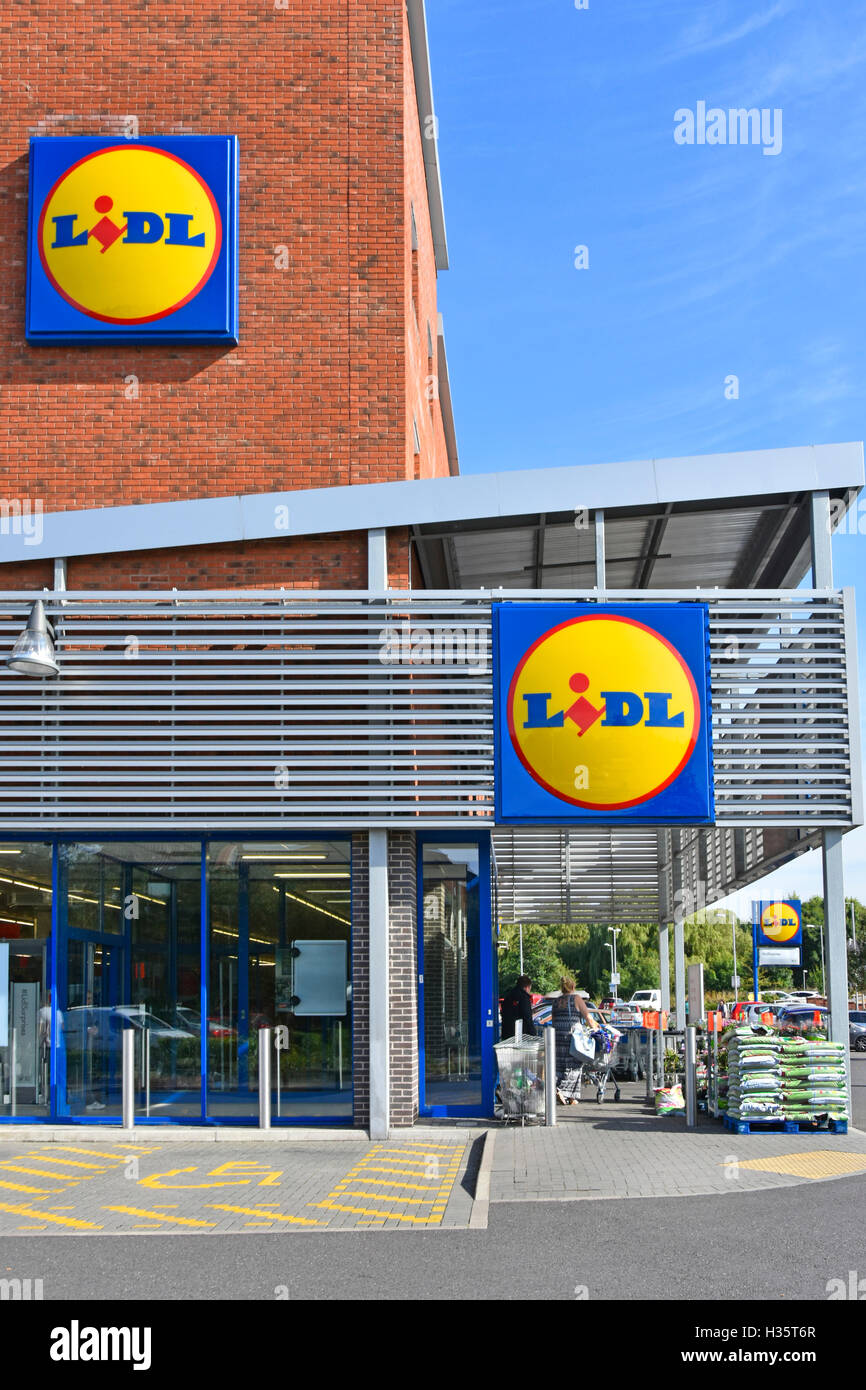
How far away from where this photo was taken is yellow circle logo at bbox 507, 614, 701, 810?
49.8 ft

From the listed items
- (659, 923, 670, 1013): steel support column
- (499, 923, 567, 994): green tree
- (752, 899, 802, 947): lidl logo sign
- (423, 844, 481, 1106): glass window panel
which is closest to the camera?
(423, 844, 481, 1106): glass window panel

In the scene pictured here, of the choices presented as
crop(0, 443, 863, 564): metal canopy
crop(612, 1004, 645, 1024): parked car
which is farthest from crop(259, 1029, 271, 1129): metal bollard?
crop(612, 1004, 645, 1024): parked car

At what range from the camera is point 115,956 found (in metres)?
15.7

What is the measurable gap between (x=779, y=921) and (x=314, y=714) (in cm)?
2459

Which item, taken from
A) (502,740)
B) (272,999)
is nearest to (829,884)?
(502,740)

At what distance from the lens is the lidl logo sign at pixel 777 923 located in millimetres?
36344

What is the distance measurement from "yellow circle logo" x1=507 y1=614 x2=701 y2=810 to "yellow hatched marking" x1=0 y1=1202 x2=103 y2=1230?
6.71 metres

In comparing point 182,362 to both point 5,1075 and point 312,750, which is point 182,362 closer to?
point 312,750

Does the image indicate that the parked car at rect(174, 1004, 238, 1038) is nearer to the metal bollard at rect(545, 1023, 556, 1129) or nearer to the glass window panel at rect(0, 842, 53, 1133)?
the glass window panel at rect(0, 842, 53, 1133)

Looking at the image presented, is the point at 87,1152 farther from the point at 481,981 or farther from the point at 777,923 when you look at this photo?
the point at 777,923

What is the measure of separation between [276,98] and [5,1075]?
1156cm

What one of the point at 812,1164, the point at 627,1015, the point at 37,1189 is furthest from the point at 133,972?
the point at 627,1015

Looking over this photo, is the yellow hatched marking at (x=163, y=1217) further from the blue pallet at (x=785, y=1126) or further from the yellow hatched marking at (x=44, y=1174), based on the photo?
the blue pallet at (x=785, y=1126)

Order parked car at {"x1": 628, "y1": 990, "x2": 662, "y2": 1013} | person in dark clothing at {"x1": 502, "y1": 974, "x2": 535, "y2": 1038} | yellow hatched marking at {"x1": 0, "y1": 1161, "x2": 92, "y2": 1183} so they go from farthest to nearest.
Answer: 1. parked car at {"x1": 628, "y1": 990, "x2": 662, "y2": 1013}
2. person in dark clothing at {"x1": 502, "y1": 974, "x2": 535, "y2": 1038}
3. yellow hatched marking at {"x1": 0, "y1": 1161, "x2": 92, "y2": 1183}
